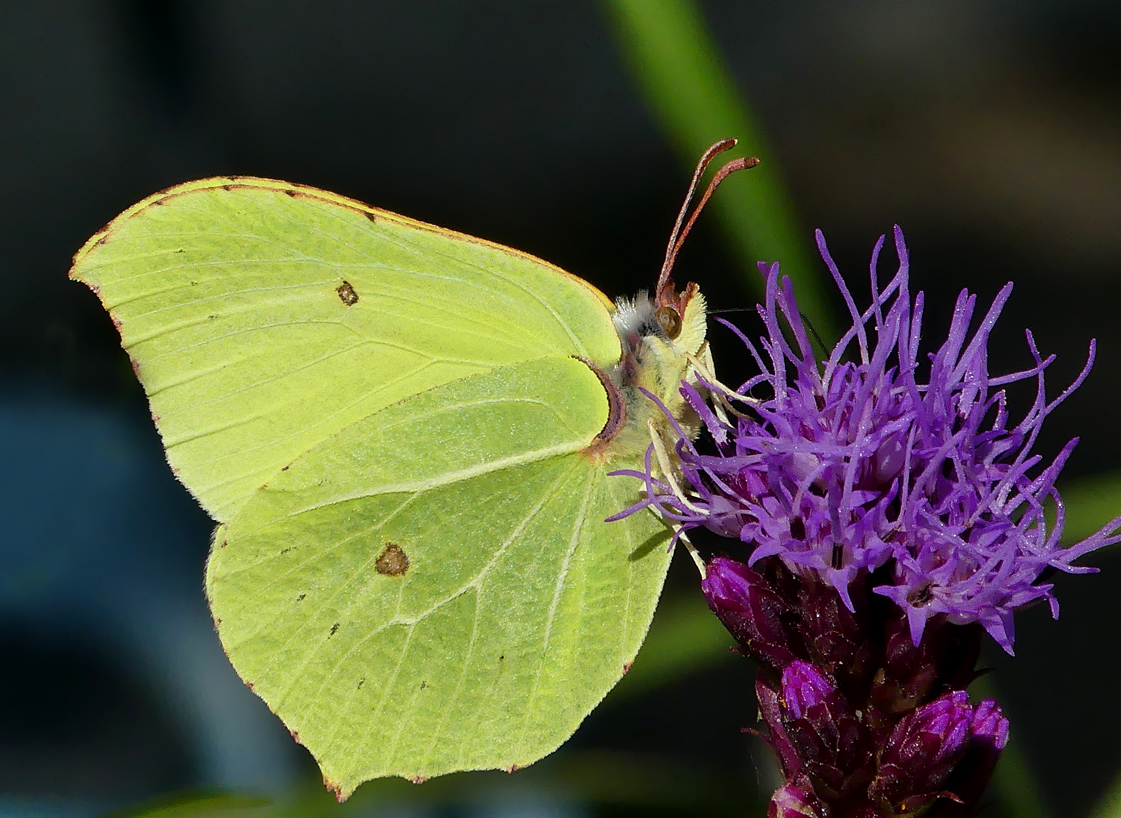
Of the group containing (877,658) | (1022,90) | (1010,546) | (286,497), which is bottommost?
(1022,90)

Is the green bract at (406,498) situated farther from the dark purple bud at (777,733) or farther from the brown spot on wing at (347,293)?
the dark purple bud at (777,733)

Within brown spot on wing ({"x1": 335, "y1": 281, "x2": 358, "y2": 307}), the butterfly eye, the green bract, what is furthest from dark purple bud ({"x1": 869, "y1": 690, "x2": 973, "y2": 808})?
brown spot on wing ({"x1": 335, "y1": 281, "x2": 358, "y2": 307})

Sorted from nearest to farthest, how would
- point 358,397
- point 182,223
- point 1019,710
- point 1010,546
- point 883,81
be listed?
point 1010,546 → point 182,223 → point 358,397 → point 1019,710 → point 883,81

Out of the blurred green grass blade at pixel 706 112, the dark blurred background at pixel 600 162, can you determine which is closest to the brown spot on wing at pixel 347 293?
the blurred green grass blade at pixel 706 112

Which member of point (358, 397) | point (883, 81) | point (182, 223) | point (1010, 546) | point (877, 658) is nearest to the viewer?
point (1010, 546)

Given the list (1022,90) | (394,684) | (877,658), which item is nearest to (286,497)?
(394,684)

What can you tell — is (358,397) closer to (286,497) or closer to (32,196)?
(286,497)
